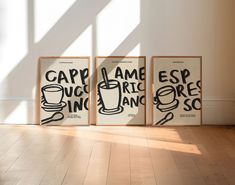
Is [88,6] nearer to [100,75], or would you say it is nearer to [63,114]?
[100,75]

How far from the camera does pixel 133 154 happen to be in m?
3.93

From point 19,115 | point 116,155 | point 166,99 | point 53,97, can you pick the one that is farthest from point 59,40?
point 116,155

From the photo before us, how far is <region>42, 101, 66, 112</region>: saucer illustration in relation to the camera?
5277 millimetres

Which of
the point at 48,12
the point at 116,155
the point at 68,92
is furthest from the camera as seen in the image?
the point at 68,92

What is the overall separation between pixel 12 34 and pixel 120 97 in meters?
1.38

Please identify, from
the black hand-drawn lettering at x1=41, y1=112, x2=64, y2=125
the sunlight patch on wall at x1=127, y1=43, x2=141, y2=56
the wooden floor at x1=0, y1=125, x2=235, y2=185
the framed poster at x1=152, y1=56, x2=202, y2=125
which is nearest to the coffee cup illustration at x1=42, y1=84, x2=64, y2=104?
the black hand-drawn lettering at x1=41, y1=112, x2=64, y2=125

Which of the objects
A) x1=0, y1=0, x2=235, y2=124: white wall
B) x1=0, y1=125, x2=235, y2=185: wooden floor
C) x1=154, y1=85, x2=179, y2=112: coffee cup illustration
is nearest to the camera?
x1=0, y1=125, x2=235, y2=185: wooden floor

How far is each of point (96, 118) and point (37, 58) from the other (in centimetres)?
93

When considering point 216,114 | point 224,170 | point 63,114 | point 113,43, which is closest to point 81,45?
point 113,43

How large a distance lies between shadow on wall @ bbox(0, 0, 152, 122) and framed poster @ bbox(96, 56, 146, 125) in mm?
148

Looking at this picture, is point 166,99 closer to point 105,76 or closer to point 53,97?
point 105,76

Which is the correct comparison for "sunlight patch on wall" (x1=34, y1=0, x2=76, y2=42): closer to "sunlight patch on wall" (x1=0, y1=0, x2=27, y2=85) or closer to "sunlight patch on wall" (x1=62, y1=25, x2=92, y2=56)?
"sunlight patch on wall" (x1=0, y1=0, x2=27, y2=85)

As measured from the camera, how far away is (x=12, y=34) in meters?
5.21

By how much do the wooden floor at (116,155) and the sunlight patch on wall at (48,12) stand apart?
43.3 inches
